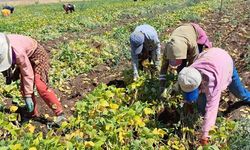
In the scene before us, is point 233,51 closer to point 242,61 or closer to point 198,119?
point 242,61

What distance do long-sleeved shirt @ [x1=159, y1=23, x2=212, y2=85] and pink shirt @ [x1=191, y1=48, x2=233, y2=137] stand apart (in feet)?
1.17

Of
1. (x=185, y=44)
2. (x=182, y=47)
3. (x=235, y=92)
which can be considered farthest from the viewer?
(x=235, y=92)

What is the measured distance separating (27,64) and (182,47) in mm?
1670

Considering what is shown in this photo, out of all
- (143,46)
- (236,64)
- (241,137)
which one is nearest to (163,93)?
(143,46)

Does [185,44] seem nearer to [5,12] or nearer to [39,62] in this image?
[39,62]

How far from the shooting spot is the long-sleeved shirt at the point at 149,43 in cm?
552

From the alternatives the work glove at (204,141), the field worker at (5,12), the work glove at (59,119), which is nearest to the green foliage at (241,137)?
the work glove at (204,141)

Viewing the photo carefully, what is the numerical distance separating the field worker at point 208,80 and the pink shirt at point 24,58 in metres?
1.74

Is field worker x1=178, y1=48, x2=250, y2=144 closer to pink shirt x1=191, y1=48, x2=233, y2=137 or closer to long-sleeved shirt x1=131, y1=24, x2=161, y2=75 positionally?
pink shirt x1=191, y1=48, x2=233, y2=137

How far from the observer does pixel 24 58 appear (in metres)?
4.60

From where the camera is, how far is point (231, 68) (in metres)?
4.34

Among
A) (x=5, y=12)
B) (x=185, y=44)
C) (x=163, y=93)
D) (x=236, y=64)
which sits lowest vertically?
(x=5, y=12)

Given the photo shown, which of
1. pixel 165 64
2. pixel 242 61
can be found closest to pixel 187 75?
pixel 165 64

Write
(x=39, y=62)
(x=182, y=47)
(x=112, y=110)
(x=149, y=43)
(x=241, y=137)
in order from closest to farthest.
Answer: (x=241, y=137), (x=112, y=110), (x=182, y=47), (x=39, y=62), (x=149, y=43)
